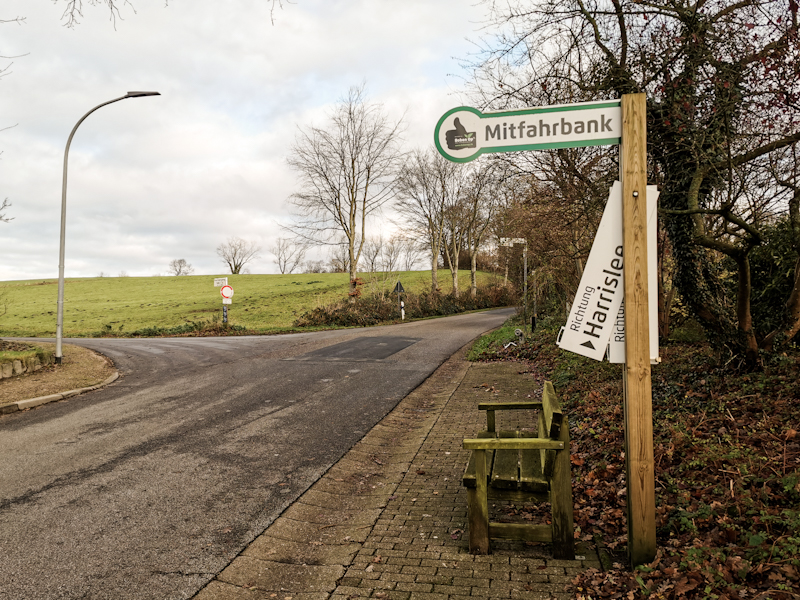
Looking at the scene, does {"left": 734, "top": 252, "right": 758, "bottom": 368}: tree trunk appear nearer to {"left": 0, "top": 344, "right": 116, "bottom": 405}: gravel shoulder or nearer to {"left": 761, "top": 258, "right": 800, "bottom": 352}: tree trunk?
{"left": 761, "top": 258, "right": 800, "bottom": 352}: tree trunk

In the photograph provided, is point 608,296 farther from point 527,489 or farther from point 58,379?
point 58,379

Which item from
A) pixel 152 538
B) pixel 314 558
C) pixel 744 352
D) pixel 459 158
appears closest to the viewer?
pixel 459 158

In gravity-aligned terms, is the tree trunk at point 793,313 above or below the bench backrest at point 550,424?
above

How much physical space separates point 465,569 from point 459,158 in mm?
2677

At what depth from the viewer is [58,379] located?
11.6m

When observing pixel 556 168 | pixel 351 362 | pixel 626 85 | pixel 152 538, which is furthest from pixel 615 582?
pixel 351 362

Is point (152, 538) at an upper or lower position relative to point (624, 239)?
lower

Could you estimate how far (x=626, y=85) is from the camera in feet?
21.4

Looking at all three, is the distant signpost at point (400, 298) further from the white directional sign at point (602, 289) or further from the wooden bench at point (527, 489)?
the white directional sign at point (602, 289)

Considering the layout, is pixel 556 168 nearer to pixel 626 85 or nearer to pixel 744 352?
pixel 626 85

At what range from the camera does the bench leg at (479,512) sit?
370 cm

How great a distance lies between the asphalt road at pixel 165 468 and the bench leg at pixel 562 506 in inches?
90.0

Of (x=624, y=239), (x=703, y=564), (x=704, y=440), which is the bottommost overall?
(x=703, y=564)

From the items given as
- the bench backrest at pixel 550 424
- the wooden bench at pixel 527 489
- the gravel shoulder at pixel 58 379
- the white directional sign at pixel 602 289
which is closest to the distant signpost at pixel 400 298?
the gravel shoulder at pixel 58 379
